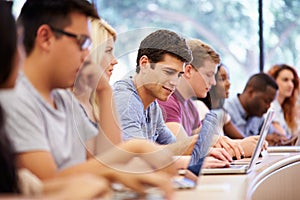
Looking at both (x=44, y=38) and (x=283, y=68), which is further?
(x=283, y=68)

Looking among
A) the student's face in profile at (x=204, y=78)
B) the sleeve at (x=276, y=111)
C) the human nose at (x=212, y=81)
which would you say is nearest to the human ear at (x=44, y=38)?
the student's face in profile at (x=204, y=78)

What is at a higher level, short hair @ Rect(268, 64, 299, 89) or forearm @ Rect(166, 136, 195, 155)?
Result: short hair @ Rect(268, 64, 299, 89)

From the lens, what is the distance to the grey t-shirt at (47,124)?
150cm

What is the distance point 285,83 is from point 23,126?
4703mm

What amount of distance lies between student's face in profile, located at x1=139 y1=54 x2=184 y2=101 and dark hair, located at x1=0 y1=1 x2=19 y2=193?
0.87 m

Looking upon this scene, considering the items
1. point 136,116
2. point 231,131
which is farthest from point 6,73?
point 231,131

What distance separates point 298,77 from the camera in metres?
6.06

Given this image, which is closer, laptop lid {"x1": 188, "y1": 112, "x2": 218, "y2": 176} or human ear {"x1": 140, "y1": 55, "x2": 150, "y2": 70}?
laptop lid {"x1": 188, "y1": 112, "x2": 218, "y2": 176}

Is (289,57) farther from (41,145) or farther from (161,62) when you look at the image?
(41,145)

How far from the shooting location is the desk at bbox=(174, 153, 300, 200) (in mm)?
1594

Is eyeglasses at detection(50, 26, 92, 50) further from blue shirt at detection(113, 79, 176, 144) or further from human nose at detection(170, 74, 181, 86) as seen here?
human nose at detection(170, 74, 181, 86)

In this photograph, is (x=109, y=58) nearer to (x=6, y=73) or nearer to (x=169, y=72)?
(x=169, y=72)

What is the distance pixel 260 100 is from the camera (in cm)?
525

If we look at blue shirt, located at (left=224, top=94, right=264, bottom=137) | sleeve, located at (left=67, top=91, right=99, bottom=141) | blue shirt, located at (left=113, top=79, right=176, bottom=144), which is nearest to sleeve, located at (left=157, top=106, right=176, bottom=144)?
blue shirt, located at (left=113, top=79, right=176, bottom=144)
